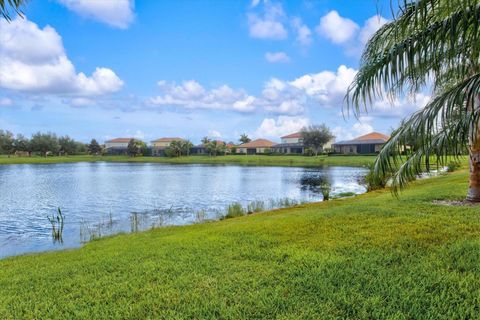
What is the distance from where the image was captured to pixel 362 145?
247 ft

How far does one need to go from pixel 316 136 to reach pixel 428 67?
7131 centimetres

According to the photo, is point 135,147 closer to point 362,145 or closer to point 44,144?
point 44,144

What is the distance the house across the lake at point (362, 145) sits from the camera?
7331 cm

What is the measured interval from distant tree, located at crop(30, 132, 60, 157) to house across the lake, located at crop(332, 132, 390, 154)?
68.8 metres

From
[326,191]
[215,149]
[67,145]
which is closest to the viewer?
[326,191]

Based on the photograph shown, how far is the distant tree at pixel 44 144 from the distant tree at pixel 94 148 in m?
13.4

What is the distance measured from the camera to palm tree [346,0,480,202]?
3889 mm

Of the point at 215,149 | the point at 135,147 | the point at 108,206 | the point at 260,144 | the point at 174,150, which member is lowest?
the point at 108,206

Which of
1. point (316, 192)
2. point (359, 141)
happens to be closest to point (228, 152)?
point (359, 141)

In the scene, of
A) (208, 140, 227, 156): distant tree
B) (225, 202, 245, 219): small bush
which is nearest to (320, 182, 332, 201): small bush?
(225, 202, 245, 219): small bush

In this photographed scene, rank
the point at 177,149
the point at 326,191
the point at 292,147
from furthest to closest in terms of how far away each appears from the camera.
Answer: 1. the point at 292,147
2. the point at 177,149
3. the point at 326,191

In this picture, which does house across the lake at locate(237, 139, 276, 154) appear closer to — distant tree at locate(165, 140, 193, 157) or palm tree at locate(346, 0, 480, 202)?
distant tree at locate(165, 140, 193, 157)

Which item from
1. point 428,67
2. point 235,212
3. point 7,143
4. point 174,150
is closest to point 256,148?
point 174,150

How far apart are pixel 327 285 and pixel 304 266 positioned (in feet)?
2.16
